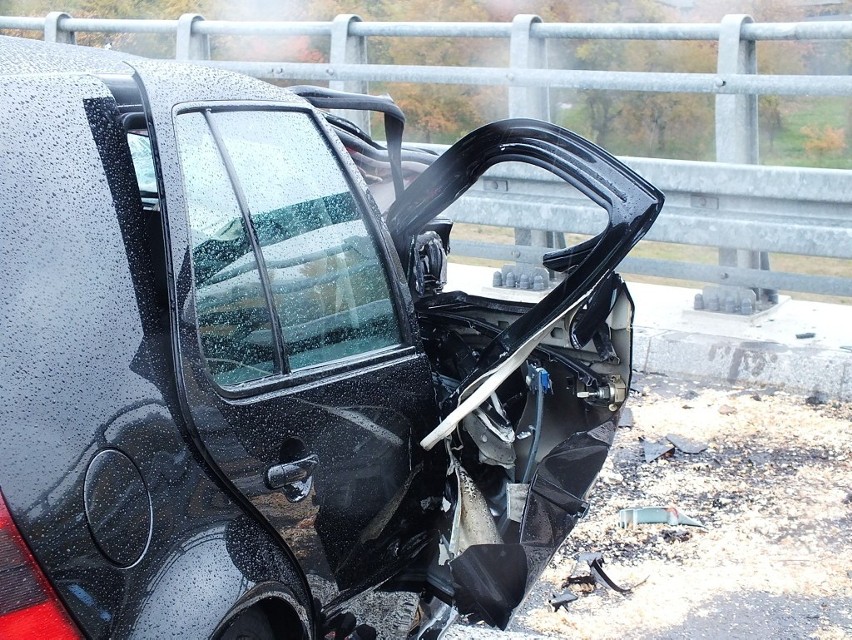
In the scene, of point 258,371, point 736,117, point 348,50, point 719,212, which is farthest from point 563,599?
point 348,50

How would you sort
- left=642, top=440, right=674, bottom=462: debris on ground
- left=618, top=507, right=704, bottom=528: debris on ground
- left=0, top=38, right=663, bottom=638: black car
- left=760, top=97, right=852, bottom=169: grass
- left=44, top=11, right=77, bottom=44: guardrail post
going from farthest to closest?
left=44, top=11, right=77, bottom=44: guardrail post → left=760, top=97, right=852, bottom=169: grass → left=642, top=440, right=674, bottom=462: debris on ground → left=618, top=507, right=704, bottom=528: debris on ground → left=0, top=38, right=663, bottom=638: black car

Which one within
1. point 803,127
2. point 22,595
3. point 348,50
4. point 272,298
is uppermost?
point 348,50

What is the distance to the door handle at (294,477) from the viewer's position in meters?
2.30

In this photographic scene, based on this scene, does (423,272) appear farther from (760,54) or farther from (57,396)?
(760,54)

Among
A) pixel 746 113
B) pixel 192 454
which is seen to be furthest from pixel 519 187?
pixel 192 454

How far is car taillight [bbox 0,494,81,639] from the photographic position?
5.81 feet

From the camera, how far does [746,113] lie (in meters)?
6.50

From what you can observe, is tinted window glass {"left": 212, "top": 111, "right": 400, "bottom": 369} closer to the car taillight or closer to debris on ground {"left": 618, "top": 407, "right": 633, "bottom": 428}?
the car taillight

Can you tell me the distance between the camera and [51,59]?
89.3 inches

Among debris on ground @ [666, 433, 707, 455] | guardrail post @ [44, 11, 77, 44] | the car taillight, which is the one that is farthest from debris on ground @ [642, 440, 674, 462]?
guardrail post @ [44, 11, 77, 44]

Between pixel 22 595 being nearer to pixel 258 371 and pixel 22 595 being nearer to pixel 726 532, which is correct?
pixel 258 371

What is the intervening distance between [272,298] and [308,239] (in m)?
0.23

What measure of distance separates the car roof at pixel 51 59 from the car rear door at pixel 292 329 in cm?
8

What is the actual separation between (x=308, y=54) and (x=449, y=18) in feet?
5.38
